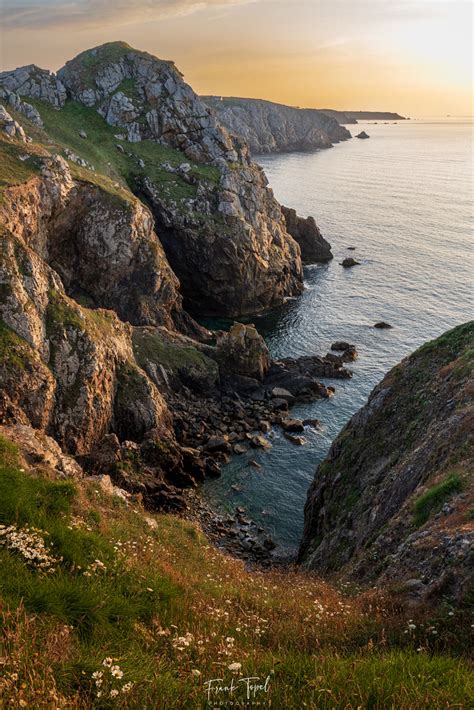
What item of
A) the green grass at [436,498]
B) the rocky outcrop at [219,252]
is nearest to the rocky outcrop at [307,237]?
the rocky outcrop at [219,252]

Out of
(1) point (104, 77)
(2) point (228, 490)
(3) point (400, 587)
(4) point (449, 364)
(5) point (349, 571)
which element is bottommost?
(2) point (228, 490)

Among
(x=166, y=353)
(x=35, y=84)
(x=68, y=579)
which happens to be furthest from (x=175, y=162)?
(x=68, y=579)

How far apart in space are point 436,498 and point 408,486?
4.17 m

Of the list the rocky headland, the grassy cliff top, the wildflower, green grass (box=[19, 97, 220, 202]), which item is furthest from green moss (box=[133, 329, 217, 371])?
the wildflower

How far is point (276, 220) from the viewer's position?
3730 inches

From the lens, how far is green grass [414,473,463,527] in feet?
56.1

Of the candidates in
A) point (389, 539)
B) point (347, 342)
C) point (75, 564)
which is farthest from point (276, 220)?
point (75, 564)

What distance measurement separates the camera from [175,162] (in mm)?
87750

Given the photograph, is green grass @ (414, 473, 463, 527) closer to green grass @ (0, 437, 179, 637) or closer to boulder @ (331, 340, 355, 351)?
green grass @ (0, 437, 179, 637)

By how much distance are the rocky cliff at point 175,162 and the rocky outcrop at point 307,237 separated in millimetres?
11994

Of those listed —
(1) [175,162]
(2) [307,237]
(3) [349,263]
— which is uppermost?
(1) [175,162]

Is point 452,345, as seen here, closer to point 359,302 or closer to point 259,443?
point 259,443

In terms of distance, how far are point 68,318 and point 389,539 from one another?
29.9 meters

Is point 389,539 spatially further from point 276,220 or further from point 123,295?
point 276,220
